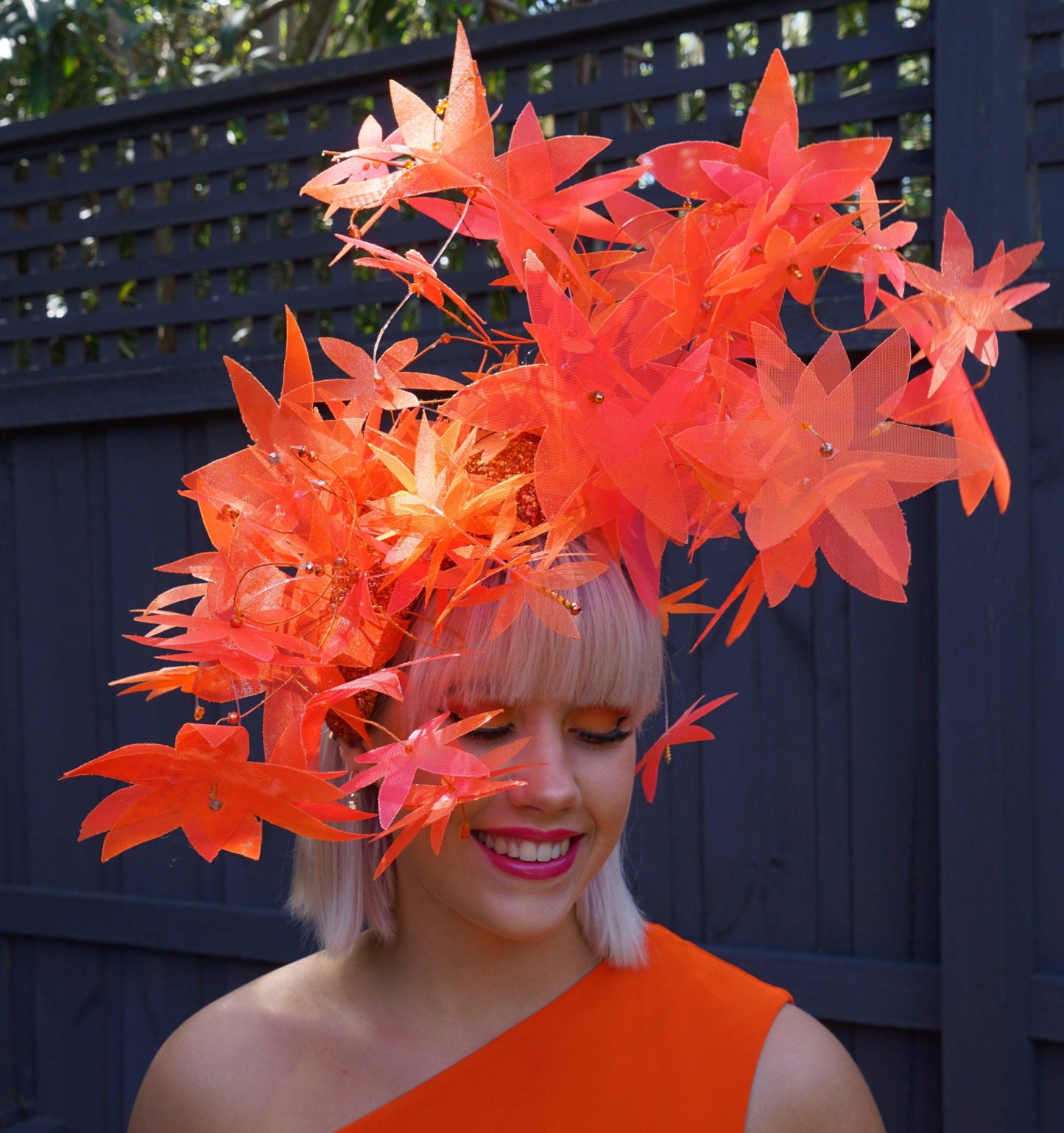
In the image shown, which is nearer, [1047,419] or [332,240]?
[1047,419]

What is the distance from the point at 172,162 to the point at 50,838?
1.63 m

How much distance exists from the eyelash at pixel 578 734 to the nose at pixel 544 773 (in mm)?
19

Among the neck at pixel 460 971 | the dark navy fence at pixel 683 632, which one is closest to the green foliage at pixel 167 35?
the dark navy fence at pixel 683 632

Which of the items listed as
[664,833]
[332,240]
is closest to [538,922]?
[664,833]

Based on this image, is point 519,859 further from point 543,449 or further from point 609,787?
point 543,449

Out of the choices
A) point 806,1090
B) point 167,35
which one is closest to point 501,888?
point 806,1090

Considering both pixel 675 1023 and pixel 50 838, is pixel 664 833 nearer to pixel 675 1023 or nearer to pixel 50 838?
pixel 675 1023

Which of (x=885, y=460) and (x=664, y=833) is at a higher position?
(x=885, y=460)

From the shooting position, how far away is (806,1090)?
4.15ft

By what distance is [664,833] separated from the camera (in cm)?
236

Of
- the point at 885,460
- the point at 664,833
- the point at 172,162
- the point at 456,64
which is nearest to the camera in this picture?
the point at 885,460

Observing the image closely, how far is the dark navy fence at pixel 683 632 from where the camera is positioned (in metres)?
2.04

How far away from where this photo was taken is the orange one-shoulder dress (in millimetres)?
1263

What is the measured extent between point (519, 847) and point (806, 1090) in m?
0.43
